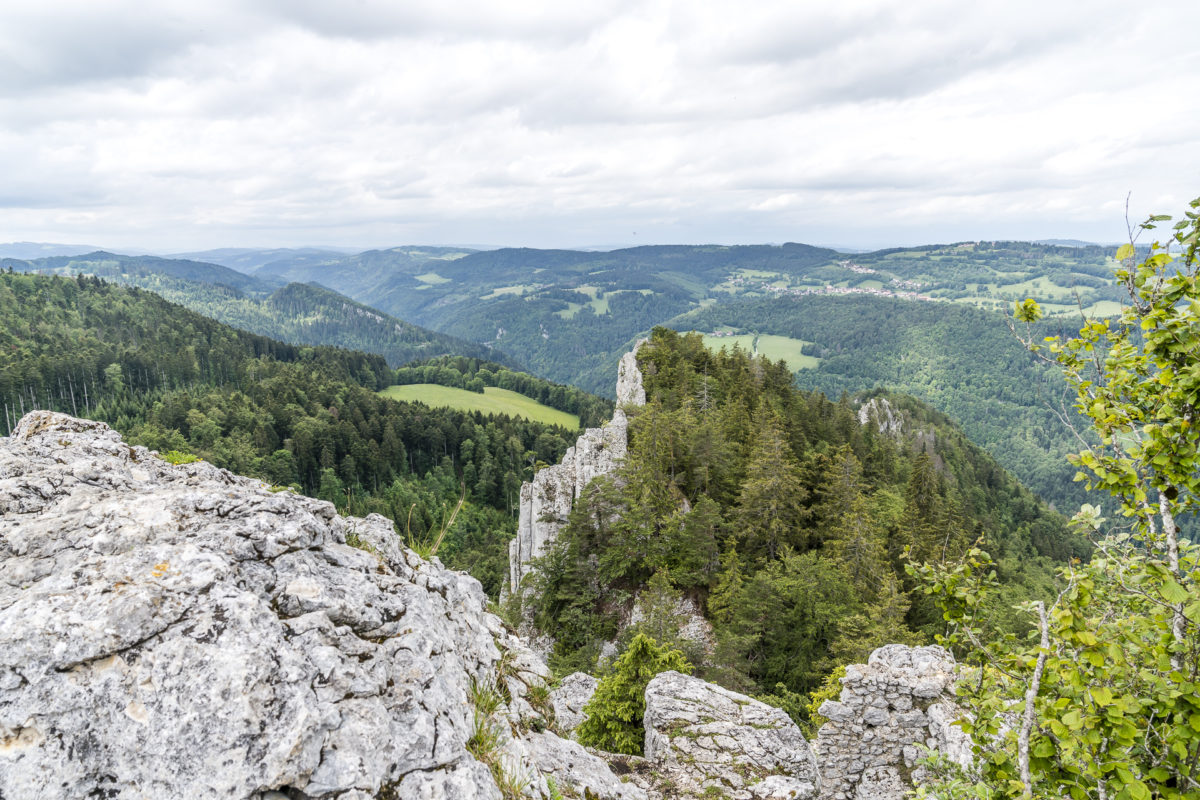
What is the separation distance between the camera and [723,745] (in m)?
14.1

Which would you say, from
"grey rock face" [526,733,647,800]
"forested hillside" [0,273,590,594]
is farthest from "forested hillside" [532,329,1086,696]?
"forested hillside" [0,273,590,594]

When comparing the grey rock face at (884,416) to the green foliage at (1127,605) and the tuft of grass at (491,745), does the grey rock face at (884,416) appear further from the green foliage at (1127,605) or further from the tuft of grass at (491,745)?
the tuft of grass at (491,745)

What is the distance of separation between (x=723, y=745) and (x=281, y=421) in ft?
420

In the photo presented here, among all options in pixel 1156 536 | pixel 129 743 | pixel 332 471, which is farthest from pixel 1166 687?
pixel 332 471

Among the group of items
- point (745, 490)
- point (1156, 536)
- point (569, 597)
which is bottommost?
point (569, 597)

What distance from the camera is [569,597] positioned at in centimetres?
3206

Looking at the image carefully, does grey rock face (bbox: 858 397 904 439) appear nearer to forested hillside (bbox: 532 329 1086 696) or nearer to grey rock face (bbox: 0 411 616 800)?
forested hillside (bbox: 532 329 1086 696)

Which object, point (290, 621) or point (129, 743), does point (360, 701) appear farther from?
point (129, 743)

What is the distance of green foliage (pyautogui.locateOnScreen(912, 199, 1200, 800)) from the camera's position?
4719 millimetres

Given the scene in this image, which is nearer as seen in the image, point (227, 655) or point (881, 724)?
point (227, 655)

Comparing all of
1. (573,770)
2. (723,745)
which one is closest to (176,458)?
(573,770)

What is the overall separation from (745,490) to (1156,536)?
27659 millimetres

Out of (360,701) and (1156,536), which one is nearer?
(360,701)

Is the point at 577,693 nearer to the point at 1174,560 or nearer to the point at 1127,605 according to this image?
the point at 1127,605
